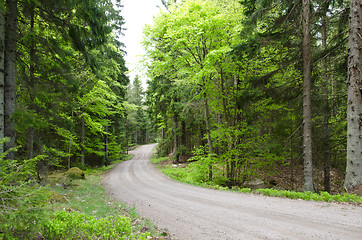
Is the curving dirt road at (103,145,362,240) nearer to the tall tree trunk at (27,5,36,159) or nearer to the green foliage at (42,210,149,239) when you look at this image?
the green foliage at (42,210,149,239)

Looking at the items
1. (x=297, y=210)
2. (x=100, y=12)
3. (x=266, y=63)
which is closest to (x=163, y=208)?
(x=297, y=210)

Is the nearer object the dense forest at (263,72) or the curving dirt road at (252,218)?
the curving dirt road at (252,218)

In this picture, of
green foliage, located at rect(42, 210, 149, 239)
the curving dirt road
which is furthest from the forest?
green foliage, located at rect(42, 210, 149, 239)

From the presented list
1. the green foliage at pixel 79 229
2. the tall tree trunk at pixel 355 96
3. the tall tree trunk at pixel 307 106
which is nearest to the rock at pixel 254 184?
the tall tree trunk at pixel 307 106

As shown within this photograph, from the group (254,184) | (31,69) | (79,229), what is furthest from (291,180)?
(31,69)

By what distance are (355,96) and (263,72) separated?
4.63 m

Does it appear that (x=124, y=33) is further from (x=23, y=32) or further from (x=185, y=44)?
(x=23, y=32)

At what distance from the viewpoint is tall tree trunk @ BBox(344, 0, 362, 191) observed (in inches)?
266

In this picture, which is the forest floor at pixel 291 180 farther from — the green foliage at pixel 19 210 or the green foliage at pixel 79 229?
the green foliage at pixel 19 210

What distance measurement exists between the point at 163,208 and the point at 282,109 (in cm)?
774

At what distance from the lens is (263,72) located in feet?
35.5

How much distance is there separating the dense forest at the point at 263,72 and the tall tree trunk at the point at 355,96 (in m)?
1.05

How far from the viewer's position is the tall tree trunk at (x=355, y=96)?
676 cm

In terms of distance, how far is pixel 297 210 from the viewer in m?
5.40
